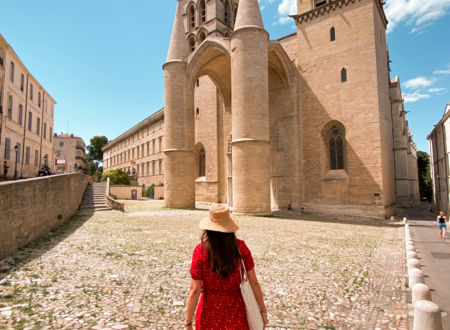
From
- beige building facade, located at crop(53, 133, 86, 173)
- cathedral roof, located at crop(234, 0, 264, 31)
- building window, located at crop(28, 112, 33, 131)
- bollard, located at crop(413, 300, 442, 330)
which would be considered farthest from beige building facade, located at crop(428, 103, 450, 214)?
beige building facade, located at crop(53, 133, 86, 173)

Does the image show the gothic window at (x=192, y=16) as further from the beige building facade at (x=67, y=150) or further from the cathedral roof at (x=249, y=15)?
the beige building facade at (x=67, y=150)

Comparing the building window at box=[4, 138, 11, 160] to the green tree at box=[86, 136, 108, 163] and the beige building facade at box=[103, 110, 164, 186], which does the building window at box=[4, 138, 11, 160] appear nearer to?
the beige building facade at box=[103, 110, 164, 186]

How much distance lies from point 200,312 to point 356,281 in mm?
3890

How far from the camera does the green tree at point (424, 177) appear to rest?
1551 inches

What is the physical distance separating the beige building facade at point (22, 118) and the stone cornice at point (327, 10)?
18.9 meters

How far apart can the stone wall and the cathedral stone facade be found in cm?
882

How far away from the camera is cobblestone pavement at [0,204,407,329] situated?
326 cm

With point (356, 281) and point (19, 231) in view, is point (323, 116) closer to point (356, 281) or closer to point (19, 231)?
point (356, 281)

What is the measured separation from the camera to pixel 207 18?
27.1m

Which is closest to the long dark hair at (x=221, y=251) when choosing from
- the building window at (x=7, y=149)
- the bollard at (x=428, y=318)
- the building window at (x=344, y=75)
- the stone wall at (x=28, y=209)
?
the bollard at (x=428, y=318)

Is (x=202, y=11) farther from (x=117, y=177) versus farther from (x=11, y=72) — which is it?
(x=117, y=177)

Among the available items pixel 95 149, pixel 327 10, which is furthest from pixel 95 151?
pixel 327 10

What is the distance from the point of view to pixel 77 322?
10.0 feet

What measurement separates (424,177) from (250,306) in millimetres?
48919
